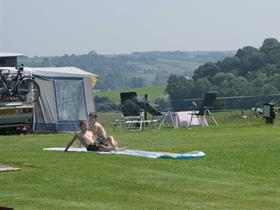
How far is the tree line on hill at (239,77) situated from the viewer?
147 ft

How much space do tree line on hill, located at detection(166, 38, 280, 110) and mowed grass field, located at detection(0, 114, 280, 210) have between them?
22.9 meters

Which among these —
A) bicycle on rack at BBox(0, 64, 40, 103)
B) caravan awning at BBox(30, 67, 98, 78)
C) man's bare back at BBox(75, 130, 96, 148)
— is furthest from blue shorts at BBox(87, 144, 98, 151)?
caravan awning at BBox(30, 67, 98, 78)

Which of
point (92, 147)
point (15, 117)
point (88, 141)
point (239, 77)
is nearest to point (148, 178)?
point (92, 147)

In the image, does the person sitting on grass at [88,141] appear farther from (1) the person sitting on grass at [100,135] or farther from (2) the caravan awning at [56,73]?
(2) the caravan awning at [56,73]

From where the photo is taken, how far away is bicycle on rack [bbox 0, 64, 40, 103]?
2408cm

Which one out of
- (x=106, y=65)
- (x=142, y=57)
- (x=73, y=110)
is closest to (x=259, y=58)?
(x=73, y=110)

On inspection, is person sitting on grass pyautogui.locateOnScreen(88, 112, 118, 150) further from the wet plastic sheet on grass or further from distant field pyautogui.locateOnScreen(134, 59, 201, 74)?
distant field pyautogui.locateOnScreen(134, 59, 201, 74)

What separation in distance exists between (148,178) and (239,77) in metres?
38.4

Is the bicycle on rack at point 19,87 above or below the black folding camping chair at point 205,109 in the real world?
above

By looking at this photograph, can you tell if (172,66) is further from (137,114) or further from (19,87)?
(19,87)

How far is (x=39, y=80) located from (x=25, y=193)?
15294 mm

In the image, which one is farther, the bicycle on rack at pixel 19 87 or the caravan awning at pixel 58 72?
the caravan awning at pixel 58 72

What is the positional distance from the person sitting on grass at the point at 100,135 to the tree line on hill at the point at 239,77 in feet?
70.3

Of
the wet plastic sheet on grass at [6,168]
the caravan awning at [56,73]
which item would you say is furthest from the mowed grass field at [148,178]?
the caravan awning at [56,73]
